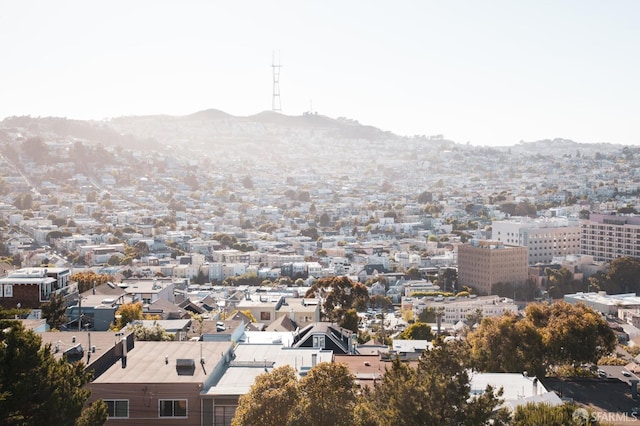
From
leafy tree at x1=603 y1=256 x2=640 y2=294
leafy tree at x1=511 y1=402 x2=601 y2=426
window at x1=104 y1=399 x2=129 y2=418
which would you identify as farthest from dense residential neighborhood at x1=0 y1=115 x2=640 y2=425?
leafy tree at x1=511 y1=402 x2=601 y2=426

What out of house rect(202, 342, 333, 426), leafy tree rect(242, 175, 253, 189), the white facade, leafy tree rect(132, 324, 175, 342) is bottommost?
the white facade

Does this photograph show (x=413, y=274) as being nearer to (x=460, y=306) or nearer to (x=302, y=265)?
(x=302, y=265)

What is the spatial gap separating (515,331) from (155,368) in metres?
8.65

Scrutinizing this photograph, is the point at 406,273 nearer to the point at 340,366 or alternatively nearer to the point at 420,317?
the point at 420,317

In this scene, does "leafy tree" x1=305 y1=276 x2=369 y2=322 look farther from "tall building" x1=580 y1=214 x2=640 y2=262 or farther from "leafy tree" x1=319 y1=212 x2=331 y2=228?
"leafy tree" x1=319 y1=212 x2=331 y2=228

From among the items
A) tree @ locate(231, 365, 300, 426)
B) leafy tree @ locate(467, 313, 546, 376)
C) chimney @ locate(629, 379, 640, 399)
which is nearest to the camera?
tree @ locate(231, 365, 300, 426)

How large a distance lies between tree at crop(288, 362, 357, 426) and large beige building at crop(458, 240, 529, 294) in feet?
151

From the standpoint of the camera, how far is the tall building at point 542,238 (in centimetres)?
6644

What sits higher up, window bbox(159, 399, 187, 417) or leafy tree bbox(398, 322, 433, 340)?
window bbox(159, 399, 187, 417)

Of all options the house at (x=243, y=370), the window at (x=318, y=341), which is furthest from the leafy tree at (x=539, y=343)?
the house at (x=243, y=370)

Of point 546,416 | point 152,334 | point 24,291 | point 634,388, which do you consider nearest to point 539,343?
point 634,388

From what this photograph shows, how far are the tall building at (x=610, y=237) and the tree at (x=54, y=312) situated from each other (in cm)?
5237

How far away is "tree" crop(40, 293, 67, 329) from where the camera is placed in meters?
18.7

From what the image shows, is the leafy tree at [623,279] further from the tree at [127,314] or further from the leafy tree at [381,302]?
the tree at [127,314]
